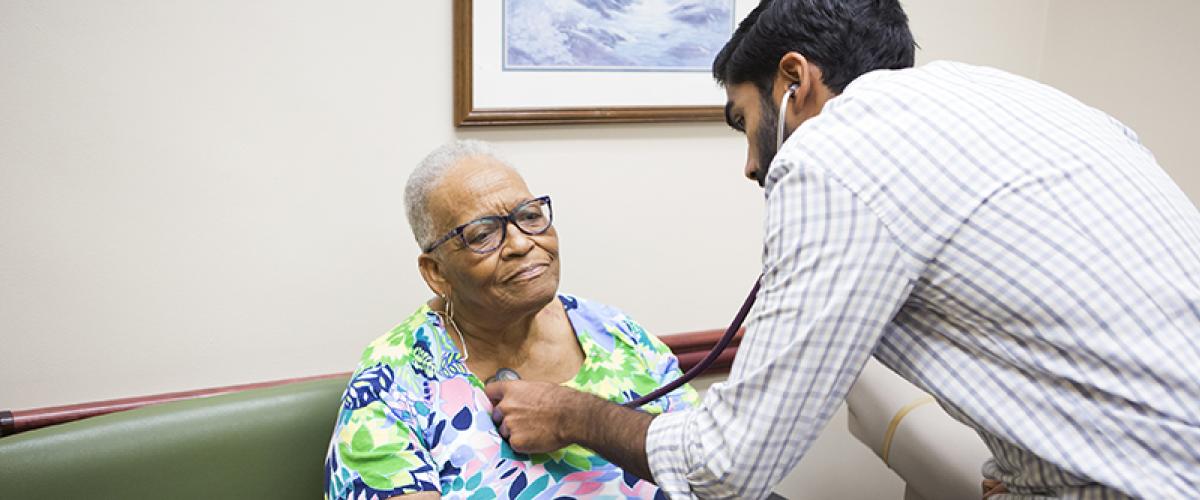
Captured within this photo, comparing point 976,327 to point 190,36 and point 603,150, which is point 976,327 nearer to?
point 603,150

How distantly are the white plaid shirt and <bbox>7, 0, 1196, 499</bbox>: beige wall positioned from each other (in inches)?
44.3

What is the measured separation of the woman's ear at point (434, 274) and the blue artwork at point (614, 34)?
599 mm

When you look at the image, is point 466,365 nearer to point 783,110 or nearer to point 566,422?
point 566,422

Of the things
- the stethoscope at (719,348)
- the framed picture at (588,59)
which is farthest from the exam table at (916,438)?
the framed picture at (588,59)

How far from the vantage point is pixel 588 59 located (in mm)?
2225

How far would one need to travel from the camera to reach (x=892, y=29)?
4.68ft

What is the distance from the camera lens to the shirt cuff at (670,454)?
1276 mm

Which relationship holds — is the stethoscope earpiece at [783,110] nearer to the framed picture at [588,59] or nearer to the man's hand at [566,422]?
the man's hand at [566,422]

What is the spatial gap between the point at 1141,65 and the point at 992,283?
6.04ft

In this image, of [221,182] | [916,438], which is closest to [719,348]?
[916,438]

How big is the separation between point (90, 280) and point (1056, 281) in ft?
5.49

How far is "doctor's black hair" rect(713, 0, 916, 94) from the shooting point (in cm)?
138

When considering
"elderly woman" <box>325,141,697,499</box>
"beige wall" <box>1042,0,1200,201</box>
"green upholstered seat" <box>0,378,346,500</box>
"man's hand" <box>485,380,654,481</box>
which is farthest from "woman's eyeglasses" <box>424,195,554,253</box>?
"beige wall" <box>1042,0,1200,201</box>

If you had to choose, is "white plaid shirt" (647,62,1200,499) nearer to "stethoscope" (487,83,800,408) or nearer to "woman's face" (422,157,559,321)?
"stethoscope" (487,83,800,408)
